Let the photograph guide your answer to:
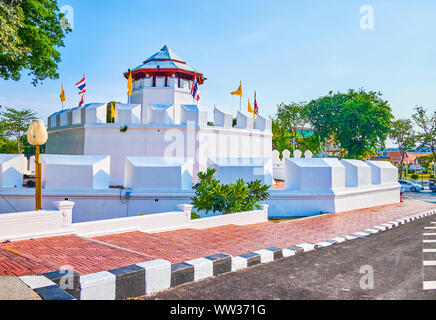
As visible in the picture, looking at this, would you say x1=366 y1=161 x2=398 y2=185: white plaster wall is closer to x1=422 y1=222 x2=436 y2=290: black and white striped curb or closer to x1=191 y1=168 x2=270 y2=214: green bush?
x1=422 y1=222 x2=436 y2=290: black and white striped curb

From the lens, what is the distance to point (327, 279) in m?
5.69

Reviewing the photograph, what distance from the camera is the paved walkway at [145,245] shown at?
5.52m

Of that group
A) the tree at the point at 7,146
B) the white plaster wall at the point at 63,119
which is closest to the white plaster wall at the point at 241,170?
the white plaster wall at the point at 63,119

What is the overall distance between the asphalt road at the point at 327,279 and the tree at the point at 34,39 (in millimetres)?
14017

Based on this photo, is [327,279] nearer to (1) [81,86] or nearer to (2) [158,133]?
(2) [158,133]

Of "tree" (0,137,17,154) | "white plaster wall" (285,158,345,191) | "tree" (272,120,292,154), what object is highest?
"tree" (272,120,292,154)

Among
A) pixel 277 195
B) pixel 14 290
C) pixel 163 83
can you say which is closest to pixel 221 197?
pixel 277 195

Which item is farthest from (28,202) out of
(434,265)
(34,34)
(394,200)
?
(394,200)

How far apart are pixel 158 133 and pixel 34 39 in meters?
8.36

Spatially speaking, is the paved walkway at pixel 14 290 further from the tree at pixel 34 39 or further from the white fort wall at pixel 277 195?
the tree at pixel 34 39

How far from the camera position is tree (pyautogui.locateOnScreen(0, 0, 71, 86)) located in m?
15.2

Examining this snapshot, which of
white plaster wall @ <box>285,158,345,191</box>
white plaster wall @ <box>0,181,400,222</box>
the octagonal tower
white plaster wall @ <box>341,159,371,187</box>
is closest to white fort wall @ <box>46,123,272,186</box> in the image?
the octagonal tower

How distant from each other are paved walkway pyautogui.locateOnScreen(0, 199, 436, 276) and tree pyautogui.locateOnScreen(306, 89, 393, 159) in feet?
83.5

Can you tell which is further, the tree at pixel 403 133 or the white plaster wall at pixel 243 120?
the tree at pixel 403 133
